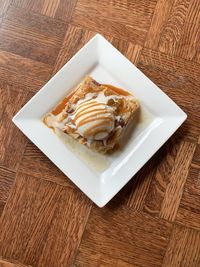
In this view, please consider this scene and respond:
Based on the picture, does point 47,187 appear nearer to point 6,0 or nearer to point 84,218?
point 84,218

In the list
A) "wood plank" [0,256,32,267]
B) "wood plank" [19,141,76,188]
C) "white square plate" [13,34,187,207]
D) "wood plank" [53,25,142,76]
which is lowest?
"wood plank" [0,256,32,267]

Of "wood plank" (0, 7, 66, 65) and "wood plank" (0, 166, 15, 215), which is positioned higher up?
"wood plank" (0, 7, 66, 65)

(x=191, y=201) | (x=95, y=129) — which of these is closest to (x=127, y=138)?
(x=95, y=129)

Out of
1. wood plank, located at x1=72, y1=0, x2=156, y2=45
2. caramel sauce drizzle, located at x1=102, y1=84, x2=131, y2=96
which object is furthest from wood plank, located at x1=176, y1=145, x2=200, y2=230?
wood plank, located at x1=72, y1=0, x2=156, y2=45

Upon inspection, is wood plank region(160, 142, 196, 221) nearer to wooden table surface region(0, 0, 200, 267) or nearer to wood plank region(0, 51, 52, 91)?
wooden table surface region(0, 0, 200, 267)

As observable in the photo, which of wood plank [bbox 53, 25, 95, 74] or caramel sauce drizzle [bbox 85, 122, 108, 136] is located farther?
wood plank [bbox 53, 25, 95, 74]

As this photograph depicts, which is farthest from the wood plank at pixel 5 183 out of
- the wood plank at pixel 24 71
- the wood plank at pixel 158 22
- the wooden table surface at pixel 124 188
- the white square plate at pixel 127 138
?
the wood plank at pixel 158 22

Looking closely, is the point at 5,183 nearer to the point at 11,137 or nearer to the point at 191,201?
the point at 11,137
